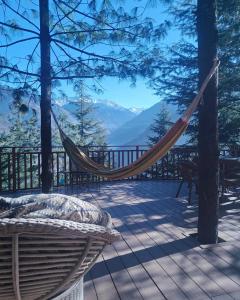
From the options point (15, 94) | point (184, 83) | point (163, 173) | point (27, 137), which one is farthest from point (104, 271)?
point (27, 137)

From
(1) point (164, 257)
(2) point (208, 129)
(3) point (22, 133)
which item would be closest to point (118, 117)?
(3) point (22, 133)

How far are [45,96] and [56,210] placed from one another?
371 centimetres

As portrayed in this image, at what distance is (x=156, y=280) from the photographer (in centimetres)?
243

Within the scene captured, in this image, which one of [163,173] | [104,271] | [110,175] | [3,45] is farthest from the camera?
[163,173]

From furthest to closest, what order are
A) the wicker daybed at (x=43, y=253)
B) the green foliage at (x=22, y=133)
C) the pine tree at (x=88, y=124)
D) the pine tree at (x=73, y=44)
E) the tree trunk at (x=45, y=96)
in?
the pine tree at (x=88, y=124) < the green foliage at (x=22, y=133) < the pine tree at (x=73, y=44) < the tree trunk at (x=45, y=96) < the wicker daybed at (x=43, y=253)

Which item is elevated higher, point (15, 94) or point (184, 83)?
point (184, 83)

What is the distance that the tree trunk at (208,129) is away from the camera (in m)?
3.25

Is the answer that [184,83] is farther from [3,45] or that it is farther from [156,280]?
[156,280]

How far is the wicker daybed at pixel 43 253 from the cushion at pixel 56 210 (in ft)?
0.09

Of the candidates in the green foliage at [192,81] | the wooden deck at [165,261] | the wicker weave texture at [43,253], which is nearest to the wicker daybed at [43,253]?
the wicker weave texture at [43,253]

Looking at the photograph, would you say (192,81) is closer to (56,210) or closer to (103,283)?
(103,283)

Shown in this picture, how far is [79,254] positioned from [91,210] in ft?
0.77

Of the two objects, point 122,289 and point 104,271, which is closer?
point 122,289

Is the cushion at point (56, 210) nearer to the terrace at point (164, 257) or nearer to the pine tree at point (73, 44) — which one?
the terrace at point (164, 257)
